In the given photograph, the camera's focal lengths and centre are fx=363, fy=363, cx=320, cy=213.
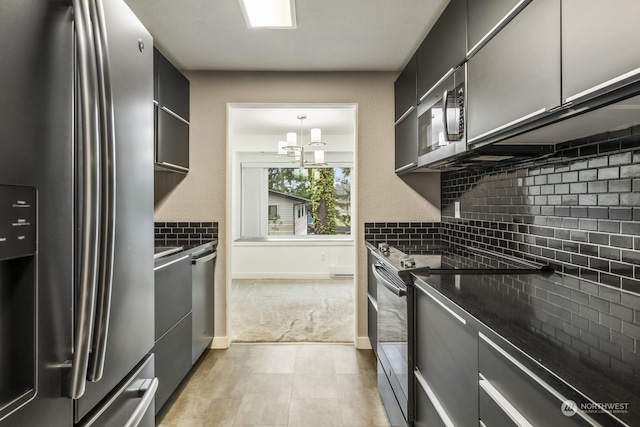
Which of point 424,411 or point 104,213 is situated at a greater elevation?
point 104,213

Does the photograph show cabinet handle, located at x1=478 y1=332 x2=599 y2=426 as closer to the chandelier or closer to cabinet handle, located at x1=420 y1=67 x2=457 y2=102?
cabinet handle, located at x1=420 y1=67 x2=457 y2=102

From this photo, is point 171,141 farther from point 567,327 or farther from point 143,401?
point 567,327

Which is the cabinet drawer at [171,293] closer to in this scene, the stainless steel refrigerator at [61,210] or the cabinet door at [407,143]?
the stainless steel refrigerator at [61,210]

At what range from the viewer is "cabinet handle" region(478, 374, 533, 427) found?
30.6 inches

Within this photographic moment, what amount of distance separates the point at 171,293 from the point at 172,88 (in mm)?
1497

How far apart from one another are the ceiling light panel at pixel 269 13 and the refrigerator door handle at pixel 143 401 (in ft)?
6.30

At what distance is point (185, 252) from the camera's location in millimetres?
2393

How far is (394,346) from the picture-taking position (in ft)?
6.18

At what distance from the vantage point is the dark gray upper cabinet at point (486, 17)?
1242mm

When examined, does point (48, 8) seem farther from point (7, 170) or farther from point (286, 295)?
point (286, 295)

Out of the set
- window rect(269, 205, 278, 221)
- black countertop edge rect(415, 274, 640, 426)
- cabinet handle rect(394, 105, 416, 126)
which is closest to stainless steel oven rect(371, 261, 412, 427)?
black countertop edge rect(415, 274, 640, 426)

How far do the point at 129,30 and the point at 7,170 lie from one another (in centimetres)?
62

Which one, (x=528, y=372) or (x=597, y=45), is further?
(x=597, y=45)

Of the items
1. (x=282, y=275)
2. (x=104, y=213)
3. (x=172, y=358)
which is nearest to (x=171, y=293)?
(x=172, y=358)
